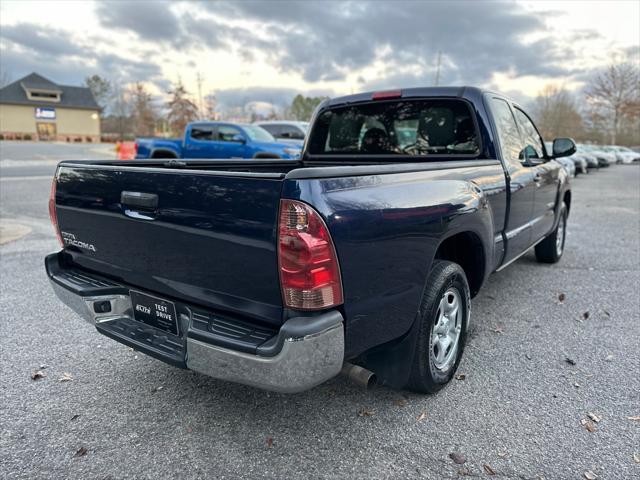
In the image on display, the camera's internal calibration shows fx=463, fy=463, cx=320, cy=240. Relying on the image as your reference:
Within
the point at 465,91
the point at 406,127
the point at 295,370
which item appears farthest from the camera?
the point at 406,127

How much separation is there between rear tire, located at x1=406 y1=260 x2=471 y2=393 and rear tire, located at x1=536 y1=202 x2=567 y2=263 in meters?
3.33

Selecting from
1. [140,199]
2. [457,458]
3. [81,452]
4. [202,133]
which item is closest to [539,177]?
[457,458]

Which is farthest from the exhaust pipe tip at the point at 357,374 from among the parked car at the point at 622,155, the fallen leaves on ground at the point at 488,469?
the parked car at the point at 622,155

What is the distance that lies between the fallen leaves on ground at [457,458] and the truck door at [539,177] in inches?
113

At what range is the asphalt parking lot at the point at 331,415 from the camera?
2.27 metres

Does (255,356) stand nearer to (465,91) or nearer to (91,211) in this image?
(91,211)

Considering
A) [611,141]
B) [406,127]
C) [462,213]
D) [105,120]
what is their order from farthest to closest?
[105,120], [611,141], [406,127], [462,213]

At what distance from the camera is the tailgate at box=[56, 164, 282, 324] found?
1985mm

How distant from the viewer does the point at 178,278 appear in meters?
2.32

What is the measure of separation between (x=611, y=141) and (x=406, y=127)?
70192 millimetres

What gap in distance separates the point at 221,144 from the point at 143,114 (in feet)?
169

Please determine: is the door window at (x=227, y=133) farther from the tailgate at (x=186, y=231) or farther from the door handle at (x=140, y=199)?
the door handle at (x=140, y=199)

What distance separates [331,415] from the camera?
106 inches

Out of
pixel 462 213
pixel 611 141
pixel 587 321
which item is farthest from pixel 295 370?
pixel 611 141
